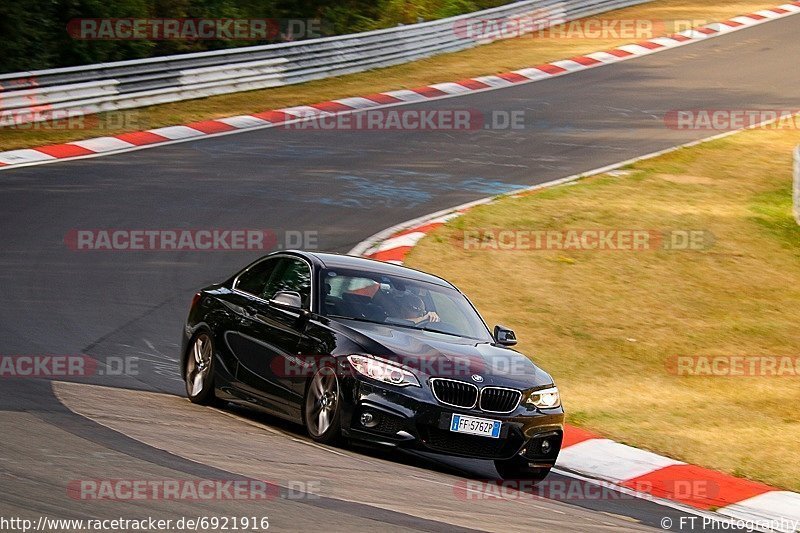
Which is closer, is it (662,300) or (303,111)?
(662,300)

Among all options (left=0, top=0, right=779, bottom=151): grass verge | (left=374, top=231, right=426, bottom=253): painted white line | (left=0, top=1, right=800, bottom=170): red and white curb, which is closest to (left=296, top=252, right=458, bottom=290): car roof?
(left=374, top=231, right=426, bottom=253): painted white line

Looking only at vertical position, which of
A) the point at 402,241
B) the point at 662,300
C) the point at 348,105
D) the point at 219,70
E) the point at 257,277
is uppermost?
the point at 257,277

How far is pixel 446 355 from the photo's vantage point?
9539mm

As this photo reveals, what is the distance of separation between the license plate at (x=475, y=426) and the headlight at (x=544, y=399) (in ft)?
1.23

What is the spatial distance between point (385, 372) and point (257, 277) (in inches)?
91.2

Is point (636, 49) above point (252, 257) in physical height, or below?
above

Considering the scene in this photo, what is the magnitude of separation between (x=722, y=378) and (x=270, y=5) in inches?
857

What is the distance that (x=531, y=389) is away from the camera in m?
9.61

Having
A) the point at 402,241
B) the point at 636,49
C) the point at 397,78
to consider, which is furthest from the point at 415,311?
the point at 636,49

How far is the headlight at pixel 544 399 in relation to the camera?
9.59 meters

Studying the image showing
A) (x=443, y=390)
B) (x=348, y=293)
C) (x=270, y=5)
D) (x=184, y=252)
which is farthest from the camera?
(x=270, y=5)

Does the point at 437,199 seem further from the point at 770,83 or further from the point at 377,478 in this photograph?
the point at 770,83

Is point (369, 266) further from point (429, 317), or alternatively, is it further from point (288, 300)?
point (288, 300)

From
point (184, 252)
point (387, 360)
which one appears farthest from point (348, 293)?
point (184, 252)
